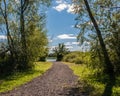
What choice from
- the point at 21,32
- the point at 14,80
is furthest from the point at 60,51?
the point at 14,80

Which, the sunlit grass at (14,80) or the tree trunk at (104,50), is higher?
the tree trunk at (104,50)

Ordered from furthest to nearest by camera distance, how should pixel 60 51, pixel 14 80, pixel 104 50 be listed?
pixel 60 51 → pixel 14 80 → pixel 104 50

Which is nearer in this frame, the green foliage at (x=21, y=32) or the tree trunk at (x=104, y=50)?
the tree trunk at (x=104, y=50)

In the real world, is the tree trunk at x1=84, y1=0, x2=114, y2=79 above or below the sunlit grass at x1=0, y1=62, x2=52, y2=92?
above

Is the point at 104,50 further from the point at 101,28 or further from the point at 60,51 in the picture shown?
the point at 60,51

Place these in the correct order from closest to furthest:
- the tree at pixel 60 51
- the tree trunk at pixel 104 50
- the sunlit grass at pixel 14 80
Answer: the sunlit grass at pixel 14 80, the tree trunk at pixel 104 50, the tree at pixel 60 51

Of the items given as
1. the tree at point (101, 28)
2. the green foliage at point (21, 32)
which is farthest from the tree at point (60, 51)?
the tree at point (101, 28)

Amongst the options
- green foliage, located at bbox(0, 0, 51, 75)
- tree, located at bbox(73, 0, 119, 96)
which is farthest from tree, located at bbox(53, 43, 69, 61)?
tree, located at bbox(73, 0, 119, 96)

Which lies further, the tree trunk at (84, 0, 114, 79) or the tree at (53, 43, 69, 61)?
the tree at (53, 43, 69, 61)

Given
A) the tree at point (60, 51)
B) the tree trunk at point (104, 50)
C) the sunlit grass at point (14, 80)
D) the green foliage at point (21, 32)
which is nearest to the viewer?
the sunlit grass at point (14, 80)

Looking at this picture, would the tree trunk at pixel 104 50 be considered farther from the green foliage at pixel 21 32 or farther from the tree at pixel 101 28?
the green foliage at pixel 21 32

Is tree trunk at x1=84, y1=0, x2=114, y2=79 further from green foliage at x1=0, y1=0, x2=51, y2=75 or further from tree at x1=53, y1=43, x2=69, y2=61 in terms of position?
tree at x1=53, y1=43, x2=69, y2=61

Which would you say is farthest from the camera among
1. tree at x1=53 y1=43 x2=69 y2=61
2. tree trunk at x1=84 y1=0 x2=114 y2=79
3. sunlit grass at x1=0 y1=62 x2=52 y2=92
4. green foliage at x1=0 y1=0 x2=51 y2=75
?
tree at x1=53 y1=43 x2=69 y2=61

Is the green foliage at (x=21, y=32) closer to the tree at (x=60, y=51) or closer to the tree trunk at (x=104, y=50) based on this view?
the tree trunk at (x=104, y=50)
